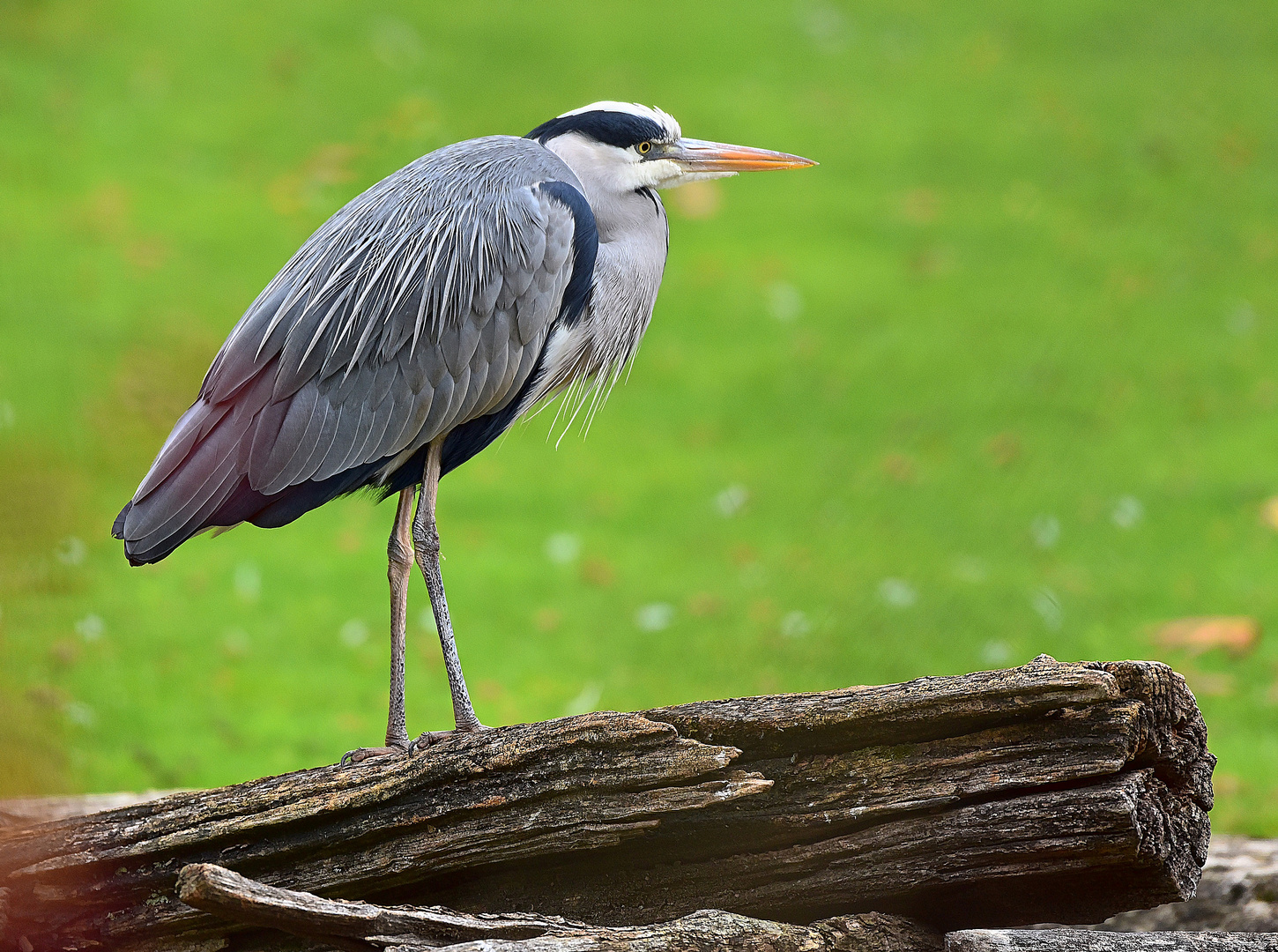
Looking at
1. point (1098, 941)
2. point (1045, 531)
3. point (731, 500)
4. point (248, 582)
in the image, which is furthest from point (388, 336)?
point (1045, 531)

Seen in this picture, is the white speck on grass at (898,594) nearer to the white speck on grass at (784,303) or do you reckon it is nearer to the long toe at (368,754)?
the white speck on grass at (784,303)

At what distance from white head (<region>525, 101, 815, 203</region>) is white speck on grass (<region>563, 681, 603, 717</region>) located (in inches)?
110

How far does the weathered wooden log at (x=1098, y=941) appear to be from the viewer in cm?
278

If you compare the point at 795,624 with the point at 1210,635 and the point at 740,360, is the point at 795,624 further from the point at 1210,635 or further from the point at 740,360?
the point at 740,360

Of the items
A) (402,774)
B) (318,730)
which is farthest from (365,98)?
(402,774)

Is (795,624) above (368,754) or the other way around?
above

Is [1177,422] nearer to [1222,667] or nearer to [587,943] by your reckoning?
[1222,667]

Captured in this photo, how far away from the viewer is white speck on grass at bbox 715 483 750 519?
8.27 meters

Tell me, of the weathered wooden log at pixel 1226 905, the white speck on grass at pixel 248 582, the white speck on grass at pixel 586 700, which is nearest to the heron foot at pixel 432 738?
the weathered wooden log at pixel 1226 905

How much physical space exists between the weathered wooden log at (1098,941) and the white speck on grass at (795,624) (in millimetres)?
4253

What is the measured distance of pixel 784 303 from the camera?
9.91m

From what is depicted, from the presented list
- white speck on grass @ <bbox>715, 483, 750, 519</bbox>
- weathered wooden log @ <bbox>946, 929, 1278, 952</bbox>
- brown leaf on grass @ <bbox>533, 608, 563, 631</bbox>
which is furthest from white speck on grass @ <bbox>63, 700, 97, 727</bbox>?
weathered wooden log @ <bbox>946, 929, 1278, 952</bbox>

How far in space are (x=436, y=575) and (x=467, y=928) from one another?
4.59ft

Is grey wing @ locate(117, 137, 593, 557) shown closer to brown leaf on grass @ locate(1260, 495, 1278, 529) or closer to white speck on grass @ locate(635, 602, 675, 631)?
white speck on grass @ locate(635, 602, 675, 631)
